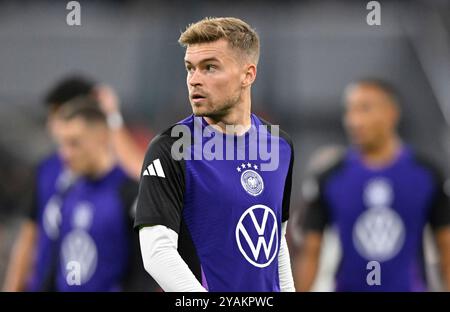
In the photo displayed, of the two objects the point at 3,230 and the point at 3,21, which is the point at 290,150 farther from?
the point at 3,21

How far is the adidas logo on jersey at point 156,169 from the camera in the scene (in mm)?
3893

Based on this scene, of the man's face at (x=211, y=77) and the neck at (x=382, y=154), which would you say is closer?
the man's face at (x=211, y=77)

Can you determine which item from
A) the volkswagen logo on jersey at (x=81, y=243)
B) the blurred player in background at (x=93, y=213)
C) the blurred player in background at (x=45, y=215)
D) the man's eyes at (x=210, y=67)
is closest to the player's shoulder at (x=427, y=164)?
the blurred player in background at (x=45, y=215)

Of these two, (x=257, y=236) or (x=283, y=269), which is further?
(x=283, y=269)

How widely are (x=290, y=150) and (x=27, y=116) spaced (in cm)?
1007

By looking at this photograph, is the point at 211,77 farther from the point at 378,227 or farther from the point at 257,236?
the point at 378,227

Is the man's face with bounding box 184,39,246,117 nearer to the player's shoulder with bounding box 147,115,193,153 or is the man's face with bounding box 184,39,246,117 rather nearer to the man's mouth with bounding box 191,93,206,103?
the man's mouth with bounding box 191,93,206,103

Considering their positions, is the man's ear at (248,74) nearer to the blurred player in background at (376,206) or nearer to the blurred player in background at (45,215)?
the blurred player in background at (45,215)

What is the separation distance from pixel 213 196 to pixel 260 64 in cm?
1000

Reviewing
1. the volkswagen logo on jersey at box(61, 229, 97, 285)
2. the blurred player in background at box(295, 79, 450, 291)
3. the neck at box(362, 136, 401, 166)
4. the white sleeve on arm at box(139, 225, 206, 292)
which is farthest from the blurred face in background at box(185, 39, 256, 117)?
the neck at box(362, 136, 401, 166)

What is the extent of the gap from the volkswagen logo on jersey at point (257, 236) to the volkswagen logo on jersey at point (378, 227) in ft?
14.3

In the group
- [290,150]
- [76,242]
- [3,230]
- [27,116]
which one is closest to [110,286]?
[76,242]

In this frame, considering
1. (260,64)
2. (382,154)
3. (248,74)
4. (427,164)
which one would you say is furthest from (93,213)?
(260,64)

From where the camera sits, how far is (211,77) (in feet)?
13.4
